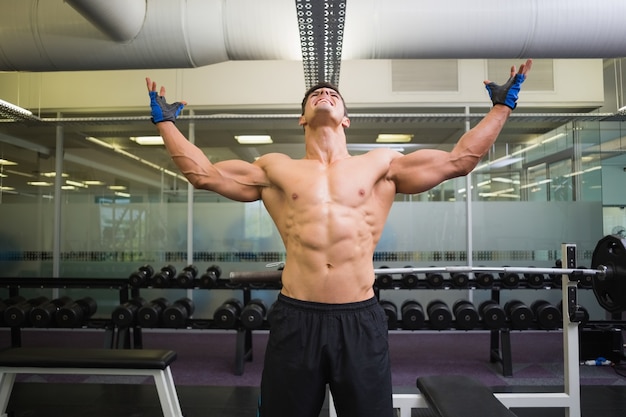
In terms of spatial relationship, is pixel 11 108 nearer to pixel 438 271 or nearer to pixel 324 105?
pixel 324 105

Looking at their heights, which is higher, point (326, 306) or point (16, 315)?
point (326, 306)

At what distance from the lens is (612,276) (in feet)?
6.80

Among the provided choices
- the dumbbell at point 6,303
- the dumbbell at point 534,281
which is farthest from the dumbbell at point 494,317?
the dumbbell at point 6,303

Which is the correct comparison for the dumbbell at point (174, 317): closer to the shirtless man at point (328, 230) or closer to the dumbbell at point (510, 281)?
the shirtless man at point (328, 230)

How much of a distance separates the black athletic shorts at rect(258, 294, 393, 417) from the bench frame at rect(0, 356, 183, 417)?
1178mm

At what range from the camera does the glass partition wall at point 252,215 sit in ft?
15.9

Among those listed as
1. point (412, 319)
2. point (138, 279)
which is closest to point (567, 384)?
point (412, 319)

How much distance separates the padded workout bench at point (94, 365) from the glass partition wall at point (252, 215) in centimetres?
255

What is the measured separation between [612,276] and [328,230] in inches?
64.9

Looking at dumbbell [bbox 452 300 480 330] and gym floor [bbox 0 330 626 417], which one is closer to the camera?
gym floor [bbox 0 330 626 417]

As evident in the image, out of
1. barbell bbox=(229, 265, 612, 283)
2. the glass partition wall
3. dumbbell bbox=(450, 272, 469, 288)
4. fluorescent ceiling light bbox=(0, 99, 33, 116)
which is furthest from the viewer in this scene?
the glass partition wall

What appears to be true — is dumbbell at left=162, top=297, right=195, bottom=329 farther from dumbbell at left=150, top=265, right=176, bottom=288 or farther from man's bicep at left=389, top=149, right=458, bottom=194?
man's bicep at left=389, top=149, right=458, bottom=194

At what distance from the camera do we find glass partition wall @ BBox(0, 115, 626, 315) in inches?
191

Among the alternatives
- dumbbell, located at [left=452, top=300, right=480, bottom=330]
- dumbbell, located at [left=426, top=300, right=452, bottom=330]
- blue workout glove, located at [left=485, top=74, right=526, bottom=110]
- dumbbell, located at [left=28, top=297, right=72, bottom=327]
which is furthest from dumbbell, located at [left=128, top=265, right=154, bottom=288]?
blue workout glove, located at [left=485, top=74, right=526, bottom=110]
